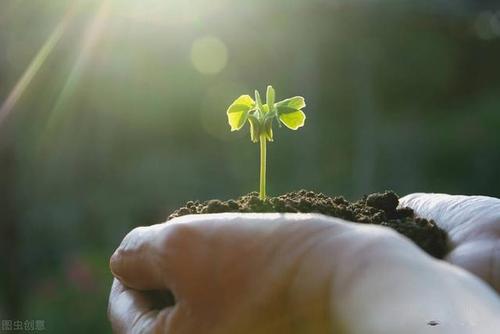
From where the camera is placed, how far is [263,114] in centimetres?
56

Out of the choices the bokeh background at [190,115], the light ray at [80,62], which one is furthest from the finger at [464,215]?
the light ray at [80,62]

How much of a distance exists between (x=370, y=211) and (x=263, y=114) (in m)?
0.13

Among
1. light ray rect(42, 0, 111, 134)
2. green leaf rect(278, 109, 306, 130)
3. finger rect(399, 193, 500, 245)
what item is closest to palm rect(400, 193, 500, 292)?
finger rect(399, 193, 500, 245)

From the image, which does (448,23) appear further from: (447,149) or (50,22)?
(50,22)

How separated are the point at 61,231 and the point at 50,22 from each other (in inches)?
17.7

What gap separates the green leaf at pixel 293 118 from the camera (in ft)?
1.88

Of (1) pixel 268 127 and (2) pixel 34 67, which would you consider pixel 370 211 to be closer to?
→ (1) pixel 268 127

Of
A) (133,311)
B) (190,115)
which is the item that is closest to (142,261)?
(133,311)

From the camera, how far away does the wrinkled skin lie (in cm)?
27

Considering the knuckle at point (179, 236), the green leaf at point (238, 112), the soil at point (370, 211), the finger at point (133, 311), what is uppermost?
the green leaf at point (238, 112)

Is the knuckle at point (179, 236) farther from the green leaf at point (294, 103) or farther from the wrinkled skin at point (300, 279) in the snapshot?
the green leaf at point (294, 103)

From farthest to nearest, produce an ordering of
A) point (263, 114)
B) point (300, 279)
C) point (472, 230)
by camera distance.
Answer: point (263, 114)
point (472, 230)
point (300, 279)

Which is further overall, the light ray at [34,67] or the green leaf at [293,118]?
the light ray at [34,67]

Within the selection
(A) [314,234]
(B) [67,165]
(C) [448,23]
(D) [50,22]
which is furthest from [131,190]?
(A) [314,234]
